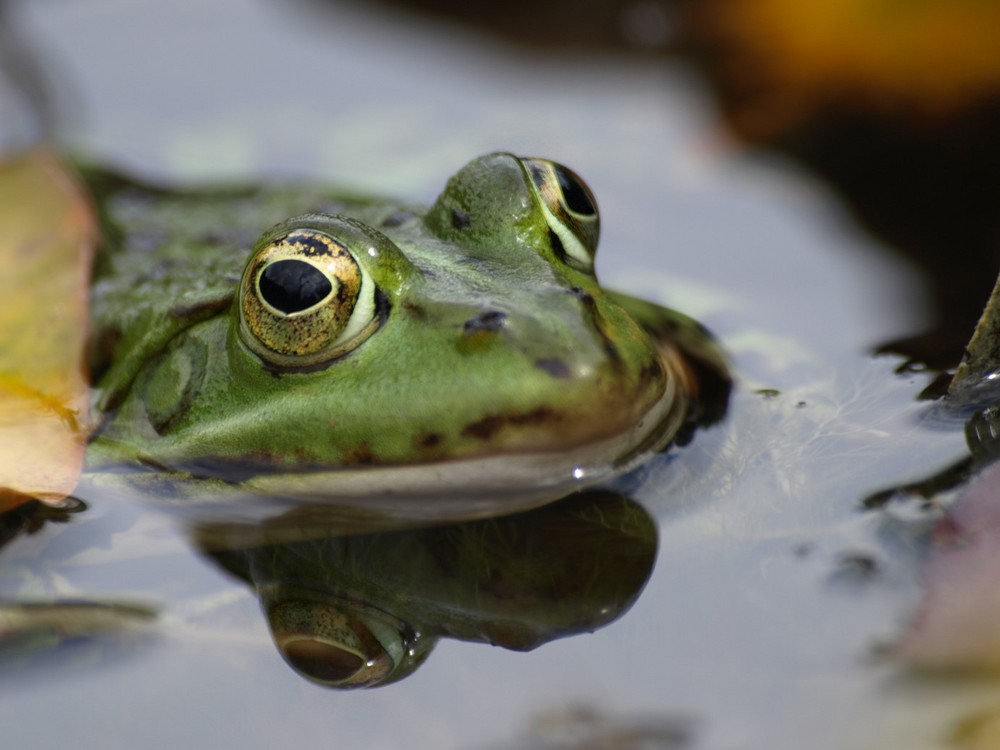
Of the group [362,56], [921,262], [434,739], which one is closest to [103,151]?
[362,56]

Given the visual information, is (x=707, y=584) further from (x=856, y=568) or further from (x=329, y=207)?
(x=329, y=207)

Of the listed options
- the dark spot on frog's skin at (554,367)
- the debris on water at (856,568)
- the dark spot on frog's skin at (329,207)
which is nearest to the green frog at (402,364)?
the dark spot on frog's skin at (554,367)

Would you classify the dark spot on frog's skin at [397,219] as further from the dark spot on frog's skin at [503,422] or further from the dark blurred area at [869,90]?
the dark blurred area at [869,90]

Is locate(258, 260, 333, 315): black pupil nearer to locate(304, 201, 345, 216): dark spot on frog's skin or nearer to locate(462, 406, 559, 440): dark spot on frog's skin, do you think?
locate(462, 406, 559, 440): dark spot on frog's skin

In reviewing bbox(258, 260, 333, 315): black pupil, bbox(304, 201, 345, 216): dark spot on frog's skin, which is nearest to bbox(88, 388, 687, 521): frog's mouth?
bbox(258, 260, 333, 315): black pupil

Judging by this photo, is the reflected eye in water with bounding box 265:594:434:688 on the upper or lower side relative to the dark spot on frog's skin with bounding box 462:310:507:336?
lower
